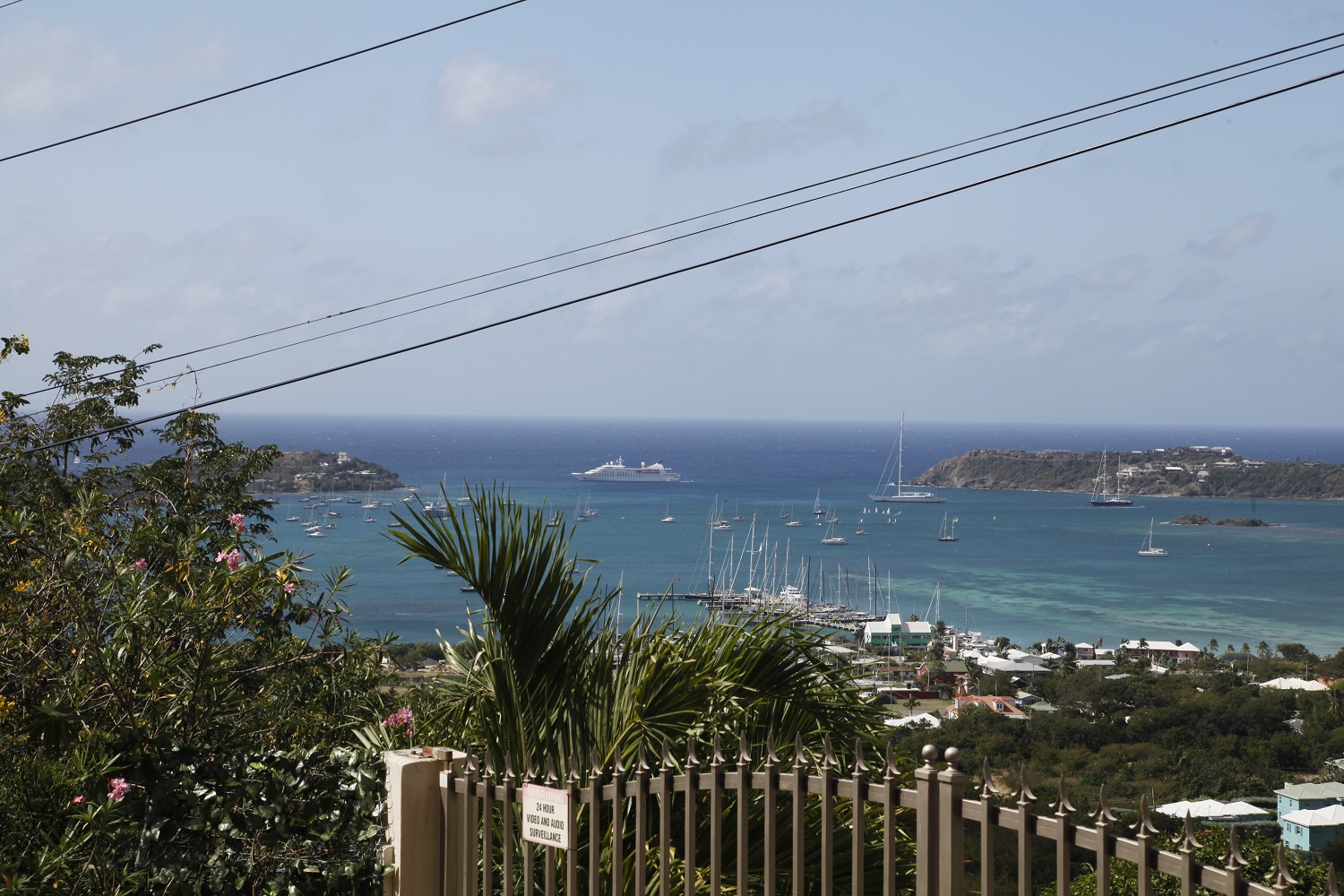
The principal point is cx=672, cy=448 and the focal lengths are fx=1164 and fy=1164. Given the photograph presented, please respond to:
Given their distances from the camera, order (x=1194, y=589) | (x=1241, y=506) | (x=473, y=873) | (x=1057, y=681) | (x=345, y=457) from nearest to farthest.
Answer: (x=473, y=873) → (x=345, y=457) → (x=1057, y=681) → (x=1194, y=589) → (x=1241, y=506)

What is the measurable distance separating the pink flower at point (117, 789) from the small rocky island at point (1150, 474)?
137m

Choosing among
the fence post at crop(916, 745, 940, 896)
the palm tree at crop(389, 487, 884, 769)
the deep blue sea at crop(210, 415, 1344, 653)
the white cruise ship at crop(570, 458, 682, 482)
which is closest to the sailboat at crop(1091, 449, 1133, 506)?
the deep blue sea at crop(210, 415, 1344, 653)

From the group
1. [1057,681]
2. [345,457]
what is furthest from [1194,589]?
[345,457]

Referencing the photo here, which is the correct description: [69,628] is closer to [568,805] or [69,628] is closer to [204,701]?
[204,701]

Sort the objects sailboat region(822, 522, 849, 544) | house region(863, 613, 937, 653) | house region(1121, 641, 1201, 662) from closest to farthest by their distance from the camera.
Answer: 1. house region(1121, 641, 1201, 662)
2. house region(863, 613, 937, 653)
3. sailboat region(822, 522, 849, 544)

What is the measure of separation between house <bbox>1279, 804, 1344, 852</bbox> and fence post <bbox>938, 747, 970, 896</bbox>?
52.8ft

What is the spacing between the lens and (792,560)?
8500cm

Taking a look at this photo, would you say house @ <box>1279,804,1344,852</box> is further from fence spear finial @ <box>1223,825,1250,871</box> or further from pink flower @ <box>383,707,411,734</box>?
fence spear finial @ <box>1223,825,1250,871</box>

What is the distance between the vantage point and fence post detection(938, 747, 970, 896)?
2.09 m

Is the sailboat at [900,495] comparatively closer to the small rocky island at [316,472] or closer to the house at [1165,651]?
the house at [1165,651]

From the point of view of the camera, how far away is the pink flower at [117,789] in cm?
305

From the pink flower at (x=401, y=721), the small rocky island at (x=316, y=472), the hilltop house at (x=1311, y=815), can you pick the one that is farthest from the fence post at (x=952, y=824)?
the small rocky island at (x=316, y=472)

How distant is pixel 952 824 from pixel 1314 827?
678 inches

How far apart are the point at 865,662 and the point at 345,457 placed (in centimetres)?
3296
